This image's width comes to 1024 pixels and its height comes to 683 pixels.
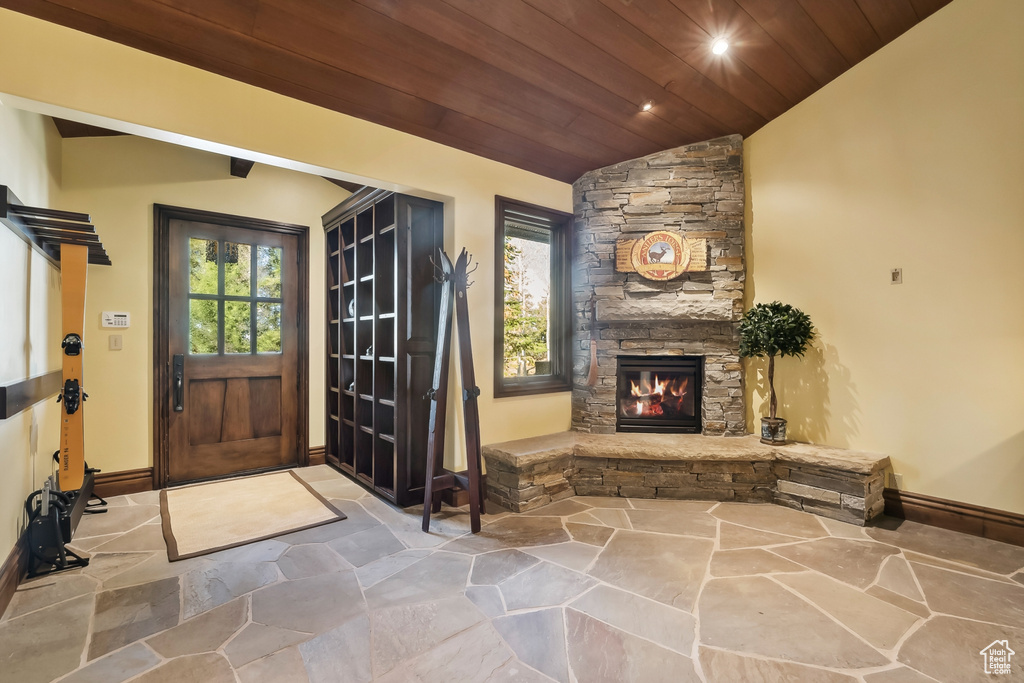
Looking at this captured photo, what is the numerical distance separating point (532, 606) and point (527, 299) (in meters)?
2.43

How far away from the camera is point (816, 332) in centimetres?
342

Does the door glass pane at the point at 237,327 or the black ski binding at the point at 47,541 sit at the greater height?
the door glass pane at the point at 237,327

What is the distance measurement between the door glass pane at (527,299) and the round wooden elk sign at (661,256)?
30.5 inches

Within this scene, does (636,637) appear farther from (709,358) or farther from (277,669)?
(709,358)

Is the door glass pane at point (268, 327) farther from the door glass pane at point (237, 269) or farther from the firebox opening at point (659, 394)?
the firebox opening at point (659, 394)

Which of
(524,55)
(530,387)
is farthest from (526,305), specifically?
(524,55)

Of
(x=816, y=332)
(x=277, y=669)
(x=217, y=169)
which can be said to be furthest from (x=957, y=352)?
(x=217, y=169)

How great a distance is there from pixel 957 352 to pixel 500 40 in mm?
3228

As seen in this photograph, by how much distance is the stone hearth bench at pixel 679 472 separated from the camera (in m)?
3.04

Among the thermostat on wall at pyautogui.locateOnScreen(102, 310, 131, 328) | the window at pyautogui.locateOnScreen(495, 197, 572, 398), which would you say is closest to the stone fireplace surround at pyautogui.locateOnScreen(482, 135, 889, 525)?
the window at pyautogui.locateOnScreen(495, 197, 572, 398)

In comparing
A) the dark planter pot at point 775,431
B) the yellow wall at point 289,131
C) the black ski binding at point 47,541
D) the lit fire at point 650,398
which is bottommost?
the black ski binding at point 47,541

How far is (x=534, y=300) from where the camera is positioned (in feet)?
13.0

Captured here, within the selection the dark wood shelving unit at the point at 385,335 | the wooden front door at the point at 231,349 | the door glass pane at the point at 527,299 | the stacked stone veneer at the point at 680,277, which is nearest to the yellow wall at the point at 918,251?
the stacked stone veneer at the point at 680,277

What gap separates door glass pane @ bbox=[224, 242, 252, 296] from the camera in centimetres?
391
